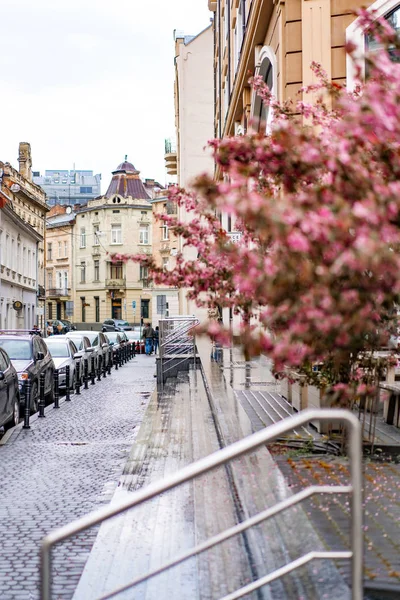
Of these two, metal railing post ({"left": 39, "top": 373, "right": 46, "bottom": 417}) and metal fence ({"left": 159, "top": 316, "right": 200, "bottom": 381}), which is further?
metal fence ({"left": 159, "top": 316, "right": 200, "bottom": 381})

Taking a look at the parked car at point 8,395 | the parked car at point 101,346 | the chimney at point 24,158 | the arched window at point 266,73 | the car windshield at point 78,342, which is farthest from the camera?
the chimney at point 24,158

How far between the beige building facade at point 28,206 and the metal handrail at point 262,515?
4674 centimetres

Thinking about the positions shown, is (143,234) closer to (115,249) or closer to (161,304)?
(115,249)

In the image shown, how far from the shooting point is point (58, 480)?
860 centimetres

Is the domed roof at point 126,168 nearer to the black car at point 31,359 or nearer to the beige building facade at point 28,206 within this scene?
the beige building facade at point 28,206

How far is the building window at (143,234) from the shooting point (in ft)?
293

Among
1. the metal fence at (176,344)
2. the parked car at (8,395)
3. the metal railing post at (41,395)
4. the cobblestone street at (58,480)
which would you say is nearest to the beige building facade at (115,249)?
the metal fence at (176,344)

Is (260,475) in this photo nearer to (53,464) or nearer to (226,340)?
(226,340)

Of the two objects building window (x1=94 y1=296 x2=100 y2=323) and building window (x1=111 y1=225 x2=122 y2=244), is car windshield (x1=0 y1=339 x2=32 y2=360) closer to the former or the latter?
building window (x1=111 y1=225 x2=122 y2=244)

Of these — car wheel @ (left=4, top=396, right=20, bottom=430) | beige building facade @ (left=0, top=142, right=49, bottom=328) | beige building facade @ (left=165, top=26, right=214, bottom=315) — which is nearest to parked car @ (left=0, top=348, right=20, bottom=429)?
car wheel @ (left=4, top=396, right=20, bottom=430)

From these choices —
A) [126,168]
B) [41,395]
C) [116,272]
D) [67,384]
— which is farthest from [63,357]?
[126,168]

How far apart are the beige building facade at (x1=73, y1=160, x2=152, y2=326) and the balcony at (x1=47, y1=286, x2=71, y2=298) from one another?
8.91 ft

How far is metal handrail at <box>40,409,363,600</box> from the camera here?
2979 mm

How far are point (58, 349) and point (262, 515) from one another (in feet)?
63.4
